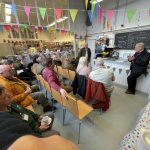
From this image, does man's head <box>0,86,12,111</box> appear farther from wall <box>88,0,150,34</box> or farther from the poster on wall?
wall <box>88,0,150,34</box>

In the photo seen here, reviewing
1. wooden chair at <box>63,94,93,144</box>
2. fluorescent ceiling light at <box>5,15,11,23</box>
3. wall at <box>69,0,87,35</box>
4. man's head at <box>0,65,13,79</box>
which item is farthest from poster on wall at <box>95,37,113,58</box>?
fluorescent ceiling light at <box>5,15,11,23</box>

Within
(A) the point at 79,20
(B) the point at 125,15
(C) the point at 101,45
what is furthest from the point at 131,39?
(A) the point at 79,20

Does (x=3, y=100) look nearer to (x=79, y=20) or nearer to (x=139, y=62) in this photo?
(x=139, y=62)

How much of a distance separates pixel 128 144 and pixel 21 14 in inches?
267

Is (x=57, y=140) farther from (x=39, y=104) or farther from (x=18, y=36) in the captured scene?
(x=18, y=36)

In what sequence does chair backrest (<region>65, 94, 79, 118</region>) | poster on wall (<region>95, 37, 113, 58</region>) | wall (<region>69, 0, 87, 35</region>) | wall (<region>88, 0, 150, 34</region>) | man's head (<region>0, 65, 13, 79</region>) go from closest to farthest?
chair backrest (<region>65, 94, 79, 118</region>) < man's head (<region>0, 65, 13, 79</region>) < wall (<region>88, 0, 150, 34</region>) < poster on wall (<region>95, 37, 113, 58</region>) < wall (<region>69, 0, 87, 35</region>)

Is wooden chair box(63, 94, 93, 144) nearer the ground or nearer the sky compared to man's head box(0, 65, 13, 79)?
nearer the ground

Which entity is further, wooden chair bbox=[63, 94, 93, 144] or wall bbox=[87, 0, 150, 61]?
wall bbox=[87, 0, 150, 61]

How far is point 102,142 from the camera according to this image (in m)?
1.77

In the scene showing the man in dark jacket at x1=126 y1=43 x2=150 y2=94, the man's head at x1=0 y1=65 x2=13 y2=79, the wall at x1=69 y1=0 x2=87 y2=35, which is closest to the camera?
the man's head at x1=0 y1=65 x2=13 y2=79

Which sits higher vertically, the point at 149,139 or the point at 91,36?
the point at 91,36

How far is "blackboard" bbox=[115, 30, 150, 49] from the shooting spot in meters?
4.36

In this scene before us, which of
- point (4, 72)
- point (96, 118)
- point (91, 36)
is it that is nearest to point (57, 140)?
point (4, 72)

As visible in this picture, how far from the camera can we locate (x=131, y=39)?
4.81 meters
